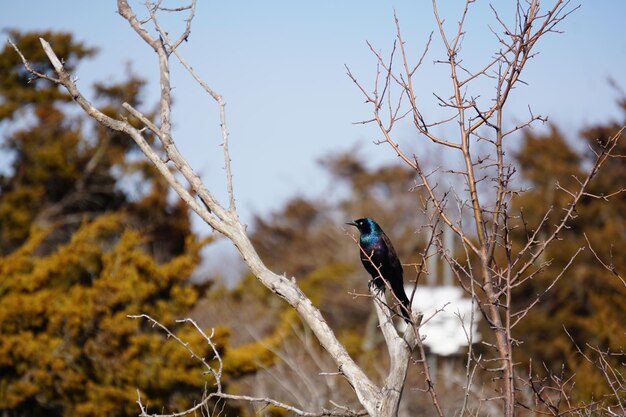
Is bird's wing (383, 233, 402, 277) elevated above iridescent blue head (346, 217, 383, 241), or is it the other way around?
iridescent blue head (346, 217, 383, 241)

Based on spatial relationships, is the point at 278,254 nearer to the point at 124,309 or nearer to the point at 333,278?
the point at 333,278

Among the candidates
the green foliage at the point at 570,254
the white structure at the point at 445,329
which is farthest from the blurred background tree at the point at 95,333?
the green foliage at the point at 570,254

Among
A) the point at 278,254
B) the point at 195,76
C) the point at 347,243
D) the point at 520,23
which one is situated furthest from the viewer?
the point at 278,254

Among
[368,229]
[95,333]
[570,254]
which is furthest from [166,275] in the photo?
[570,254]

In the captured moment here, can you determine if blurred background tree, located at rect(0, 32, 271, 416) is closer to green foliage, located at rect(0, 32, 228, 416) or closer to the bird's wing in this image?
green foliage, located at rect(0, 32, 228, 416)

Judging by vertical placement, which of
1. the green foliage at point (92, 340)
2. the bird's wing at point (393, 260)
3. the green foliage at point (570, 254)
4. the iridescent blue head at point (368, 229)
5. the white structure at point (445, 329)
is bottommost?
the bird's wing at point (393, 260)

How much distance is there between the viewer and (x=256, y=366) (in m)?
12.5

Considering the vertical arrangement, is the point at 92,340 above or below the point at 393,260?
above

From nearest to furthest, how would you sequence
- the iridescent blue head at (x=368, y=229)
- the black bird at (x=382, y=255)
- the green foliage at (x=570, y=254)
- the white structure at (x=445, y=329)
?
the black bird at (x=382, y=255) < the iridescent blue head at (x=368, y=229) < the white structure at (x=445, y=329) < the green foliage at (x=570, y=254)

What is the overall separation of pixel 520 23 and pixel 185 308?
33.5ft

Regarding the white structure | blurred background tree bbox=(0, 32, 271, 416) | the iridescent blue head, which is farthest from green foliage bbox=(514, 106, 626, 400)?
the iridescent blue head

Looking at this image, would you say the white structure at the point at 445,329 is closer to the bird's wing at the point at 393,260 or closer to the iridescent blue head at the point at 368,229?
the iridescent blue head at the point at 368,229

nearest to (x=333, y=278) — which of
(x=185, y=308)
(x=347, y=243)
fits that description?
(x=347, y=243)

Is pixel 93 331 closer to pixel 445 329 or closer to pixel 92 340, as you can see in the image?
pixel 92 340
